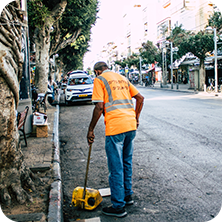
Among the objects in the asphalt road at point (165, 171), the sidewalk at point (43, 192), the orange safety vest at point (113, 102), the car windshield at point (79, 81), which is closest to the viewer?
the sidewalk at point (43, 192)

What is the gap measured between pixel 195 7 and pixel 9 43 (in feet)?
137

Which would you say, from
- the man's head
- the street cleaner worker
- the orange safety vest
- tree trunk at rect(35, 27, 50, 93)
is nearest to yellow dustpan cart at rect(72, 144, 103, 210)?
the street cleaner worker

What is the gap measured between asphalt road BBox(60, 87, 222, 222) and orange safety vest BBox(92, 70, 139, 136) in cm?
109

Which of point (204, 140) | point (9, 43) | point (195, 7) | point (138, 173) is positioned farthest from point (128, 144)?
point (195, 7)

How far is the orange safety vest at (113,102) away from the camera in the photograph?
3.28 metres

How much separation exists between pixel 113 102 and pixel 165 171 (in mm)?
2128

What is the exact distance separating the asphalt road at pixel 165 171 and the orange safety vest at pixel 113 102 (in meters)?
1.09

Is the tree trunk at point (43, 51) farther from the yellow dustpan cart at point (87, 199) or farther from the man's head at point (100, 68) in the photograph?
the yellow dustpan cart at point (87, 199)

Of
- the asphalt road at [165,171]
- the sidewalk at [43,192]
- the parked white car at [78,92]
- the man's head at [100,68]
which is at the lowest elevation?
the asphalt road at [165,171]

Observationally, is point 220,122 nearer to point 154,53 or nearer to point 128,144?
point 128,144

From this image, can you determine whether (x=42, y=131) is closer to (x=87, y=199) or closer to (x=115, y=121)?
(x=87, y=199)

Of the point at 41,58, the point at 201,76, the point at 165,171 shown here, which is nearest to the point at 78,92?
the point at 41,58

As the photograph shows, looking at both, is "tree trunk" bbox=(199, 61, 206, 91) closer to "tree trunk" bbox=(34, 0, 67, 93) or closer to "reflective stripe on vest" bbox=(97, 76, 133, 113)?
"tree trunk" bbox=(34, 0, 67, 93)

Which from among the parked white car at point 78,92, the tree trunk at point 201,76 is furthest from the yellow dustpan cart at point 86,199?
the tree trunk at point 201,76
